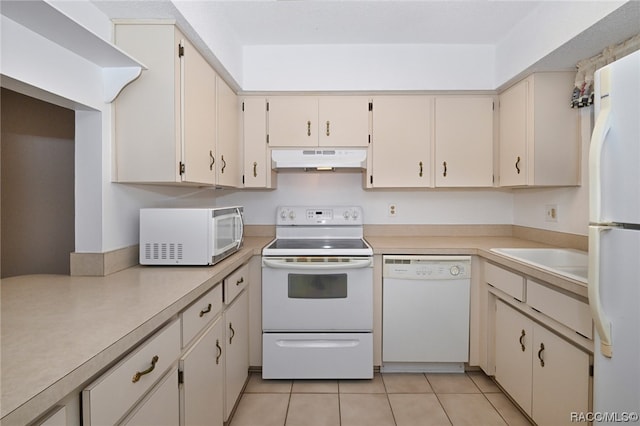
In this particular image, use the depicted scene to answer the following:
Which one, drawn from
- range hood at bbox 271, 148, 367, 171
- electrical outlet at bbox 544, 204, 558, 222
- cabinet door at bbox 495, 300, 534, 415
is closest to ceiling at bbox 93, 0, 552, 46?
range hood at bbox 271, 148, 367, 171

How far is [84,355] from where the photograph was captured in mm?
736

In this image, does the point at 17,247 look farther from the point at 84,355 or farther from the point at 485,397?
the point at 485,397

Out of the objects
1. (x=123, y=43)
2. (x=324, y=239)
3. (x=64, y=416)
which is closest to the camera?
(x=64, y=416)

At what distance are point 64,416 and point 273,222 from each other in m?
2.24

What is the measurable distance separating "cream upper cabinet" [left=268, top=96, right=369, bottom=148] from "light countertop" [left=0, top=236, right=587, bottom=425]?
1.20m

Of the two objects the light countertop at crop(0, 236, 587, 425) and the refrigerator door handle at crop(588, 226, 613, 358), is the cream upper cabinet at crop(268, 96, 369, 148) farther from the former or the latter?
the refrigerator door handle at crop(588, 226, 613, 358)

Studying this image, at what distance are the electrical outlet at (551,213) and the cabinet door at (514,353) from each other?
80 cm

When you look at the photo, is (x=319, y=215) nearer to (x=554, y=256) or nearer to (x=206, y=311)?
(x=206, y=311)

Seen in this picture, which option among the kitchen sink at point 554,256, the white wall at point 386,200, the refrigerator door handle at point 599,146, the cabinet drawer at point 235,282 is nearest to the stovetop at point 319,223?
the white wall at point 386,200

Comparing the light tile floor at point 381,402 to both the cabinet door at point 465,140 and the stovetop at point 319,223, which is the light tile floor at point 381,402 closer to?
the stovetop at point 319,223

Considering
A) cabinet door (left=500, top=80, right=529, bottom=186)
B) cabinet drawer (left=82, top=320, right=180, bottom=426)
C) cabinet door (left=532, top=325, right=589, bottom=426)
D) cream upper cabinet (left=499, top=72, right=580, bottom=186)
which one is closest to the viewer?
cabinet drawer (left=82, top=320, right=180, bottom=426)

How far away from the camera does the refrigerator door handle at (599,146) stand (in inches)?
42.0

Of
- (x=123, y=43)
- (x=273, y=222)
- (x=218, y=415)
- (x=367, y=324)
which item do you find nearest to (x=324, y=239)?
(x=273, y=222)

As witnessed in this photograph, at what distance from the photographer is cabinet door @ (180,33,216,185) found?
5.45ft
